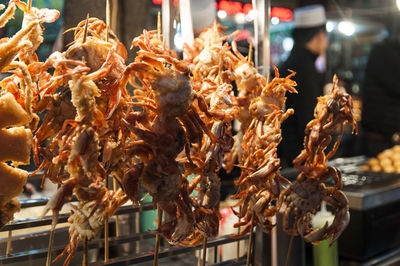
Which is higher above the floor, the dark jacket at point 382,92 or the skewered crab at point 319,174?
the dark jacket at point 382,92

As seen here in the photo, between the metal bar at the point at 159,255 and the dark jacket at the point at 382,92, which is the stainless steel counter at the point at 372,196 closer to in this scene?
the metal bar at the point at 159,255

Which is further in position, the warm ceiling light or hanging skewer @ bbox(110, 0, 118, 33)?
the warm ceiling light

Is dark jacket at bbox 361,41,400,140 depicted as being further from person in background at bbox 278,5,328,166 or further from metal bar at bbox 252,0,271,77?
metal bar at bbox 252,0,271,77

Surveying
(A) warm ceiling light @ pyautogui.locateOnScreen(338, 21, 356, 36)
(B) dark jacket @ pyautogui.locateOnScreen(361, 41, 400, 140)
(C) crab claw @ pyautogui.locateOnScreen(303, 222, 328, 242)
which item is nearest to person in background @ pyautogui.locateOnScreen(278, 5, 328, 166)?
(C) crab claw @ pyautogui.locateOnScreen(303, 222, 328, 242)

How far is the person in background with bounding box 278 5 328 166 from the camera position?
1685 millimetres

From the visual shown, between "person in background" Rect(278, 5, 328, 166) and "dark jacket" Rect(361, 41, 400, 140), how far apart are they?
58.3 inches

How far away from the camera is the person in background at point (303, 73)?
168 centimetres

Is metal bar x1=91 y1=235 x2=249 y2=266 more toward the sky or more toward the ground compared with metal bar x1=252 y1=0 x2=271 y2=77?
more toward the ground

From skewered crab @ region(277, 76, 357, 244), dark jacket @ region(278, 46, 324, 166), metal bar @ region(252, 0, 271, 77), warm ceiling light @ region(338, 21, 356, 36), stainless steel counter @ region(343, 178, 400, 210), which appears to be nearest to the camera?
skewered crab @ region(277, 76, 357, 244)

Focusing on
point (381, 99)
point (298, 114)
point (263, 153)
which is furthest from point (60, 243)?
point (381, 99)

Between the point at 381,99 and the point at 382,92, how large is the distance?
0.25 ft

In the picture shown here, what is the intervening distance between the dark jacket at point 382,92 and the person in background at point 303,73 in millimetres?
1480

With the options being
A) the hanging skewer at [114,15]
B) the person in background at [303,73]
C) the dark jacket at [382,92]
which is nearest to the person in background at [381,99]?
the dark jacket at [382,92]

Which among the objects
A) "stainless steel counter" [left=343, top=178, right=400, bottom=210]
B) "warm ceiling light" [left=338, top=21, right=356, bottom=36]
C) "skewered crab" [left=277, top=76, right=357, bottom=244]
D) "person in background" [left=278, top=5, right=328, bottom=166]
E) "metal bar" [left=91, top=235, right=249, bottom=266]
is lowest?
"stainless steel counter" [left=343, top=178, right=400, bottom=210]
